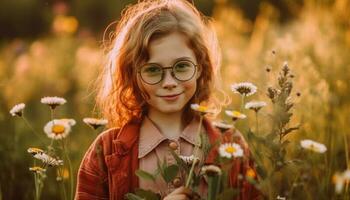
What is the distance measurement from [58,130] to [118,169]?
1.45ft

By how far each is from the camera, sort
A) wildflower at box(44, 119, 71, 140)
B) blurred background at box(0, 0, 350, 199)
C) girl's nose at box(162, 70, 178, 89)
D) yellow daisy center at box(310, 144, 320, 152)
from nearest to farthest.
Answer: yellow daisy center at box(310, 144, 320, 152), wildflower at box(44, 119, 71, 140), girl's nose at box(162, 70, 178, 89), blurred background at box(0, 0, 350, 199)

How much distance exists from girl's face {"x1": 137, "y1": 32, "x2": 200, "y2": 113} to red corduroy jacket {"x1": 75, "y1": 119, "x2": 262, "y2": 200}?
170mm

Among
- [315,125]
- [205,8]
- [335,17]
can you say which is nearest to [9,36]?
[205,8]

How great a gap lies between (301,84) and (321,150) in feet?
4.23

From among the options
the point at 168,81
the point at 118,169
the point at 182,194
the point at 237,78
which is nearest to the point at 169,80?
the point at 168,81

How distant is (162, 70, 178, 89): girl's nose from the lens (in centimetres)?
221

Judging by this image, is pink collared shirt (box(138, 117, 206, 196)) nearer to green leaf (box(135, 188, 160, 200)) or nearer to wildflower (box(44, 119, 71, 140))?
green leaf (box(135, 188, 160, 200))

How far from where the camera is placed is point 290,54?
335cm

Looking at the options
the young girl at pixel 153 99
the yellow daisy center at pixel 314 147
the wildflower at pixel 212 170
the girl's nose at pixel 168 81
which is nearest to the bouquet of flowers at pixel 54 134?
the young girl at pixel 153 99

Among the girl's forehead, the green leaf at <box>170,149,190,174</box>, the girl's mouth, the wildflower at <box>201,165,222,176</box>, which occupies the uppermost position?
the girl's forehead

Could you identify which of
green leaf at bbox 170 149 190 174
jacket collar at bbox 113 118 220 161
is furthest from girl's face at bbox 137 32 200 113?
green leaf at bbox 170 149 190 174

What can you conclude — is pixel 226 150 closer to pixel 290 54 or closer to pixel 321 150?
pixel 321 150

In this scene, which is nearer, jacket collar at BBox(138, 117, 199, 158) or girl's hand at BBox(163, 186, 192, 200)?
girl's hand at BBox(163, 186, 192, 200)

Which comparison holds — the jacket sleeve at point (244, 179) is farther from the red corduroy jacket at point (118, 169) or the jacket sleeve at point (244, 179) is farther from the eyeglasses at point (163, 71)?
the eyeglasses at point (163, 71)
